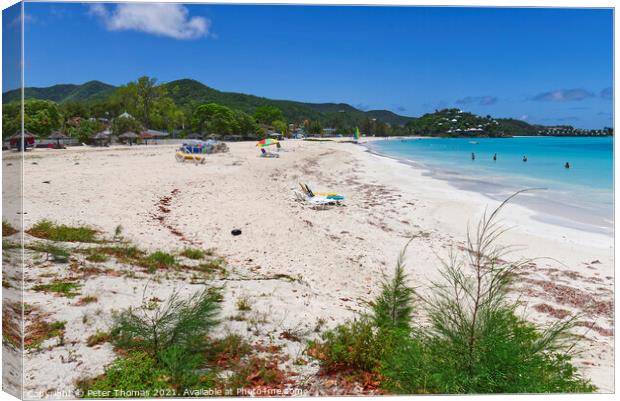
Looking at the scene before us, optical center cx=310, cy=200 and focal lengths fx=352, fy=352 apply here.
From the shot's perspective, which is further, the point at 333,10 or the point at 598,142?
the point at 598,142

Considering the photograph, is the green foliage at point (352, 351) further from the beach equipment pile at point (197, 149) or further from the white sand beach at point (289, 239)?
the beach equipment pile at point (197, 149)

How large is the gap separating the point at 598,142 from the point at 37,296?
5.44 m

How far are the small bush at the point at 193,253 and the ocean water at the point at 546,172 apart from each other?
3561mm

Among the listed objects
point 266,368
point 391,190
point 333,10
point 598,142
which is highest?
point 333,10

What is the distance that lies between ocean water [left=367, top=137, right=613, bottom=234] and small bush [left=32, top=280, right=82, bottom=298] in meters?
4.53

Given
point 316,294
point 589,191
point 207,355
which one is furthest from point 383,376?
point 589,191

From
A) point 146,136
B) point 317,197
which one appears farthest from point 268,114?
point 317,197

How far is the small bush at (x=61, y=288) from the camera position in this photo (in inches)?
124

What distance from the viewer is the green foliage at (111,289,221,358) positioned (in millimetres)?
A: 2643

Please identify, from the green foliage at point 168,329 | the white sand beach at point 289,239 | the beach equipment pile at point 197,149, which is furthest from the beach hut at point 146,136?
the green foliage at point 168,329

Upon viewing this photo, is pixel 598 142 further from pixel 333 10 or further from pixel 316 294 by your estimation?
pixel 316 294

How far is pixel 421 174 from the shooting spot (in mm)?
8859

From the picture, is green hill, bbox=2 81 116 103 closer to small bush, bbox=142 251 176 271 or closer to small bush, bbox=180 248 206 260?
small bush, bbox=142 251 176 271

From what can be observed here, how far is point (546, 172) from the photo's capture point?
665 centimetres
